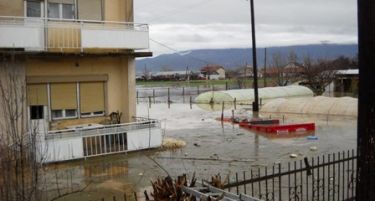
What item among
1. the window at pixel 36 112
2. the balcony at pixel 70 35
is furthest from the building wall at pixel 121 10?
Answer: the window at pixel 36 112

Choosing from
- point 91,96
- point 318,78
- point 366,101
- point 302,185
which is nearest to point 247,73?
point 318,78

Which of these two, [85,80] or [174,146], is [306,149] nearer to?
[174,146]

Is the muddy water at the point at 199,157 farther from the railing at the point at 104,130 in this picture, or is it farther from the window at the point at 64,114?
the window at the point at 64,114

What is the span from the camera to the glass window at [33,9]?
1970 centimetres

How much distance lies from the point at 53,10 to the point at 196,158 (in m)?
8.04

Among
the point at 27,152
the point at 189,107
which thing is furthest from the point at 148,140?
the point at 189,107

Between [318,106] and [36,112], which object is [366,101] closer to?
[36,112]

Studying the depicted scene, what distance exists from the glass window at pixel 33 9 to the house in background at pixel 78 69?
37mm

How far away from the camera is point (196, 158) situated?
1881 centimetres

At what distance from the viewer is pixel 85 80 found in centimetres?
2109

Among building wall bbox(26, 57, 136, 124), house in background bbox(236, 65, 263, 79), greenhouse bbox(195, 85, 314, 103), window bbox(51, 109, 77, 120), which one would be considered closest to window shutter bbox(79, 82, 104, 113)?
building wall bbox(26, 57, 136, 124)

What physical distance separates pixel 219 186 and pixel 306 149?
14015mm

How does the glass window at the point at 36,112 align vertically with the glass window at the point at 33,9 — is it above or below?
below

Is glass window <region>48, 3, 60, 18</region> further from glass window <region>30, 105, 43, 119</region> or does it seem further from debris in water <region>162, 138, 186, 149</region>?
debris in water <region>162, 138, 186, 149</region>
